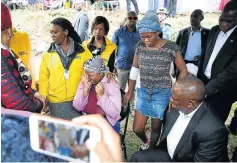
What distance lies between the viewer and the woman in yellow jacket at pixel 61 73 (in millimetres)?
3100

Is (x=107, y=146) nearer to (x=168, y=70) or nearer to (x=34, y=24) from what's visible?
(x=168, y=70)

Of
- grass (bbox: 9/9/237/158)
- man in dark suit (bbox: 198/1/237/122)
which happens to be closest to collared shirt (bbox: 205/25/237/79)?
man in dark suit (bbox: 198/1/237/122)

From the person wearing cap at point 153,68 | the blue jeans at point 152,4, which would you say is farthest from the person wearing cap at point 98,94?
the blue jeans at point 152,4

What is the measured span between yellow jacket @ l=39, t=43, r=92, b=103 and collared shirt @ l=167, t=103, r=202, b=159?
1.11 metres

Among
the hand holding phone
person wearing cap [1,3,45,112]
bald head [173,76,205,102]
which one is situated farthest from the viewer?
bald head [173,76,205,102]

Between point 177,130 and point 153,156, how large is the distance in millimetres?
269

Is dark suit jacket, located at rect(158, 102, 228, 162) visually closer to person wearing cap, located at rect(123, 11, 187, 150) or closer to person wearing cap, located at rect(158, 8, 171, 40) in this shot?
person wearing cap, located at rect(123, 11, 187, 150)

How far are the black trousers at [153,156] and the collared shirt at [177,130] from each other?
47 millimetres

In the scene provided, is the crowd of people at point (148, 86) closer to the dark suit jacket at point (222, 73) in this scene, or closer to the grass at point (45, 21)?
the dark suit jacket at point (222, 73)

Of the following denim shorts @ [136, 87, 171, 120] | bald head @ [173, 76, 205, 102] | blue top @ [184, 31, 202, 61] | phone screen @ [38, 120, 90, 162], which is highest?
phone screen @ [38, 120, 90, 162]

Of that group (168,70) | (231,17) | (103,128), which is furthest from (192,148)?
(231,17)

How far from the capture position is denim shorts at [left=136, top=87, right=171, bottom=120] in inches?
126

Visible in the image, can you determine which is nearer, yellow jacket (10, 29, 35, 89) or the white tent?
yellow jacket (10, 29, 35, 89)

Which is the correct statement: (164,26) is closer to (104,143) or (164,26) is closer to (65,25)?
(65,25)
